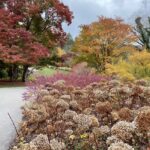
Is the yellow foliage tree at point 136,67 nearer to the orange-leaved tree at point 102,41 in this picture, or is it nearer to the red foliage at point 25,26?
the red foliage at point 25,26

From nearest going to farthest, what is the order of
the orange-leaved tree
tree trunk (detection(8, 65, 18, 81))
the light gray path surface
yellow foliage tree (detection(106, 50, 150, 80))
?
the light gray path surface, yellow foliage tree (detection(106, 50, 150, 80)), tree trunk (detection(8, 65, 18, 81)), the orange-leaved tree

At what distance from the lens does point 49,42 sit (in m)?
21.3

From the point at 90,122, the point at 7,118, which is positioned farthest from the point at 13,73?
the point at 90,122

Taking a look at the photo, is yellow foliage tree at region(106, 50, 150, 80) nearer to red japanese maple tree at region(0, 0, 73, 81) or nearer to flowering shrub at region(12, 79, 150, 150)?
red japanese maple tree at region(0, 0, 73, 81)

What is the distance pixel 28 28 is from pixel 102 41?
5.43 metres

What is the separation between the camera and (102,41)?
971 inches

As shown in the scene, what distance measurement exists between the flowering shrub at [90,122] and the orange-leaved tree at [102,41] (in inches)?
592

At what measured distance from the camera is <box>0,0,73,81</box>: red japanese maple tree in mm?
18266

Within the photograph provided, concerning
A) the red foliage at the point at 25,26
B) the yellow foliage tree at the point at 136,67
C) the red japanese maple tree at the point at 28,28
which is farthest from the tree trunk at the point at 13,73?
the yellow foliage tree at the point at 136,67

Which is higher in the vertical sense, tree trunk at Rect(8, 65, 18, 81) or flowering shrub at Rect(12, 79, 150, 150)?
tree trunk at Rect(8, 65, 18, 81)

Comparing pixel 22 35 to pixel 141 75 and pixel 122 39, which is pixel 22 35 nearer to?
pixel 141 75

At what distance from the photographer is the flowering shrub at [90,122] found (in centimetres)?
517

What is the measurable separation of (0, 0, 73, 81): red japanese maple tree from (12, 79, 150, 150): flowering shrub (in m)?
9.13

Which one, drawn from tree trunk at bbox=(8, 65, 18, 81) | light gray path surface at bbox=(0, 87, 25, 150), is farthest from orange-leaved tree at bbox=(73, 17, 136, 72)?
light gray path surface at bbox=(0, 87, 25, 150)
